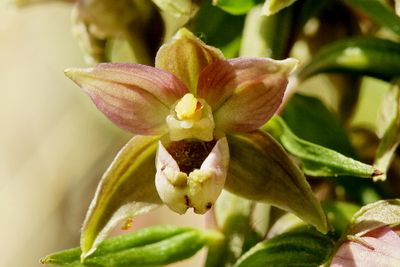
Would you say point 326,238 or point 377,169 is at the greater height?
point 377,169

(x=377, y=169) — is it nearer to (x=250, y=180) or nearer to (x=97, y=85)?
(x=250, y=180)

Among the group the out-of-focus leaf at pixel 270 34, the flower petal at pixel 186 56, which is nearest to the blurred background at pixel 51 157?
the out-of-focus leaf at pixel 270 34

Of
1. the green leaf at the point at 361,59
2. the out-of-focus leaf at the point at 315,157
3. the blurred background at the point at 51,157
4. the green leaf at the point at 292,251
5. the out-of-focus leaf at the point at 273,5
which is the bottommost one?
the blurred background at the point at 51,157

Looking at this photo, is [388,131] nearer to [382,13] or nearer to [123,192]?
[382,13]

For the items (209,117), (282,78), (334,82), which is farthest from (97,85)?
(334,82)

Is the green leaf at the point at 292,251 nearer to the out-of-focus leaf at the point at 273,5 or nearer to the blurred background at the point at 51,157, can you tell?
the out-of-focus leaf at the point at 273,5

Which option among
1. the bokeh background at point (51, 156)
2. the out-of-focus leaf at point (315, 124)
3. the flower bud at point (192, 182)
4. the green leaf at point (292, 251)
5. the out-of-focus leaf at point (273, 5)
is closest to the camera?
the flower bud at point (192, 182)

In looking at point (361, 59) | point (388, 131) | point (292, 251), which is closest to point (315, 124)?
point (361, 59)
